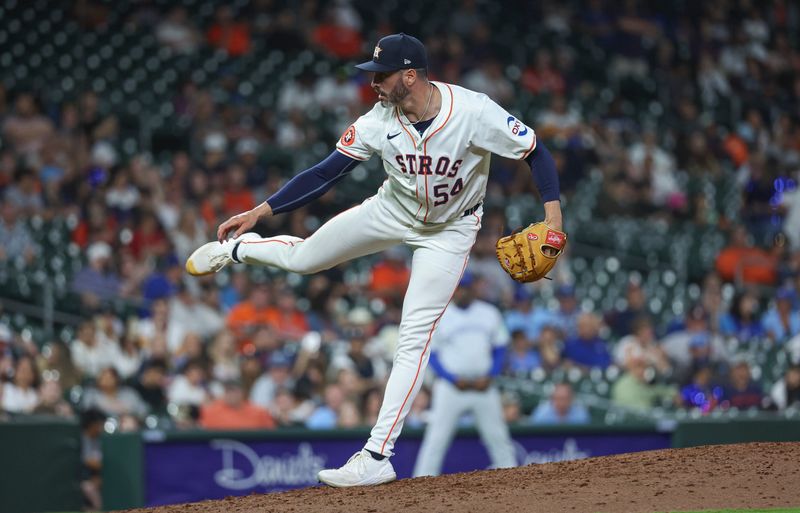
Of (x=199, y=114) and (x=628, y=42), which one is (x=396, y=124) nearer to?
(x=199, y=114)

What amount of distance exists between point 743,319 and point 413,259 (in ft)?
23.3

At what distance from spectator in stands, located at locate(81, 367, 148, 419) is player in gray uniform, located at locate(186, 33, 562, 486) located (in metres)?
3.71

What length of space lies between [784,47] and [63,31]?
10.1m

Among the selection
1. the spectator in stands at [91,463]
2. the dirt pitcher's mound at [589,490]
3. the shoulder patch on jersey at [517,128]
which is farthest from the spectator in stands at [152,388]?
the shoulder patch on jersey at [517,128]

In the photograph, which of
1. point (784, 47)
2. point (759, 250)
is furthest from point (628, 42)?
point (759, 250)

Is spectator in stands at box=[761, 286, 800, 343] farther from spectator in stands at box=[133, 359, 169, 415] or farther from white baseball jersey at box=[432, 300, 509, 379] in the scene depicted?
spectator in stands at box=[133, 359, 169, 415]

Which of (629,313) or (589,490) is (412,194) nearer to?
(589,490)

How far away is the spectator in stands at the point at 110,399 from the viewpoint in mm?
8617

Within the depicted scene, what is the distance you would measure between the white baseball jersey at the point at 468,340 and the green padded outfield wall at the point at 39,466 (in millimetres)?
2619

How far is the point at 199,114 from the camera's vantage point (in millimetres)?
12391

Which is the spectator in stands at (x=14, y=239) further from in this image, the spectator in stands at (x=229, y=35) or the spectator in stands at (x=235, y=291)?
the spectator in stands at (x=229, y=35)

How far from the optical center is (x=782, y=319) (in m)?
11.4

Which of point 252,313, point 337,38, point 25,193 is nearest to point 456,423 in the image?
point 252,313

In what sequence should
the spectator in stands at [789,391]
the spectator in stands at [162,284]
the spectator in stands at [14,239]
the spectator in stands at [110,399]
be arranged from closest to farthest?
1. the spectator in stands at [110,399]
2. the spectator in stands at [789,391]
3. the spectator in stands at [162,284]
4. the spectator in stands at [14,239]
